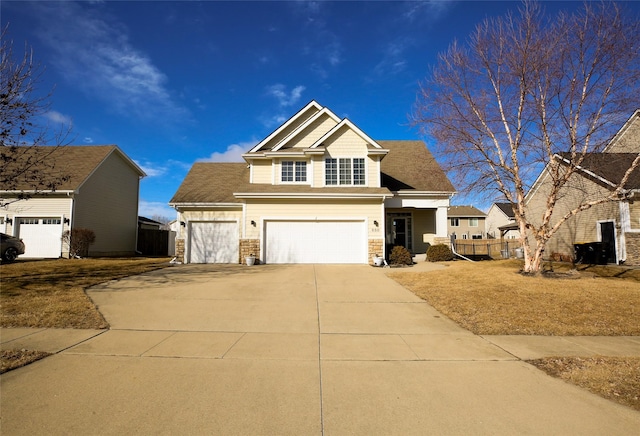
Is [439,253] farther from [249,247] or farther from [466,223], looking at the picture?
[466,223]

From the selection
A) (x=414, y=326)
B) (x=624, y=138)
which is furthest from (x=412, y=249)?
(x=414, y=326)

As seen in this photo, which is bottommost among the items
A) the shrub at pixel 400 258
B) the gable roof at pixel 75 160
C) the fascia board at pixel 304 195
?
the shrub at pixel 400 258

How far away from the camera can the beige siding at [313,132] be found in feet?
62.0

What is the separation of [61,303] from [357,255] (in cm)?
1189

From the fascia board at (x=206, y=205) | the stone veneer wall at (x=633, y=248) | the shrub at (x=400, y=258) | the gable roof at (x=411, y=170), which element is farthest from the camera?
the gable roof at (x=411, y=170)

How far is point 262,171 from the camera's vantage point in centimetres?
1878

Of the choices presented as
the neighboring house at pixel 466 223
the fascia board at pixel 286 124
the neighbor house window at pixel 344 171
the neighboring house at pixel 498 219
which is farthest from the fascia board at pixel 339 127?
the neighboring house at pixel 466 223

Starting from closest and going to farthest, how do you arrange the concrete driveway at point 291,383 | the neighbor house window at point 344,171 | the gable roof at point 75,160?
the concrete driveway at point 291,383, the neighbor house window at point 344,171, the gable roof at point 75,160

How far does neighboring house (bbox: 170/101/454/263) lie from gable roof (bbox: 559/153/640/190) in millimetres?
6079

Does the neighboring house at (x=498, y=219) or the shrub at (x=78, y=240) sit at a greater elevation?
the neighboring house at (x=498, y=219)

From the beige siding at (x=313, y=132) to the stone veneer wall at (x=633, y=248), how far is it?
52.9 feet

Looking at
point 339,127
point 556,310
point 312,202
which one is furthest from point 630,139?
point 312,202

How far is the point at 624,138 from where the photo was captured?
1689 cm

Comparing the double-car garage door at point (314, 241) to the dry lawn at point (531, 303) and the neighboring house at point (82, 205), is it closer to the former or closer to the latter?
the dry lawn at point (531, 303)
